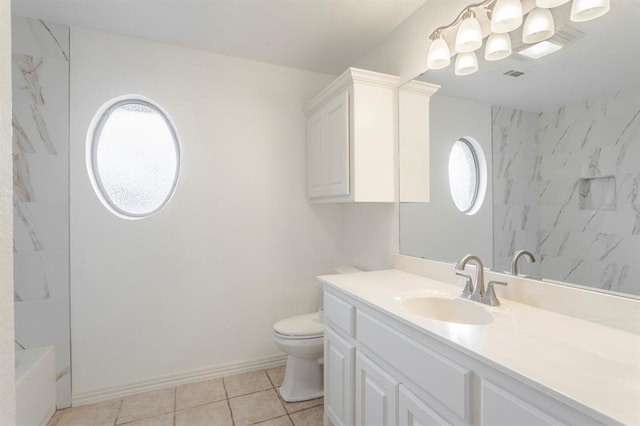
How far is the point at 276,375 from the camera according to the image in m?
2.36

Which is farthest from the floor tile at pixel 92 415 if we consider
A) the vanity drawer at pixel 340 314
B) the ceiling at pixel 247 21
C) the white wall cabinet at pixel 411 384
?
the ceiling at pixel 247 21

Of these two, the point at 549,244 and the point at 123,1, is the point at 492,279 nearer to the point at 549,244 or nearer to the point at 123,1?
the point at 549,244

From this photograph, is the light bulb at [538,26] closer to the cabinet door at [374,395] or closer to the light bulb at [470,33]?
the light bulb at [470,33]

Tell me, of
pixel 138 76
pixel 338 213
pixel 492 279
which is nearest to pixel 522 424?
pixel 492 279

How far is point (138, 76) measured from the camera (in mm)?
2148

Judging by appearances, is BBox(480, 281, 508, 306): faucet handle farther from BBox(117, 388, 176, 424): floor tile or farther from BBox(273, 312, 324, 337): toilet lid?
BBox(117, 388, 176, 424): floor tile

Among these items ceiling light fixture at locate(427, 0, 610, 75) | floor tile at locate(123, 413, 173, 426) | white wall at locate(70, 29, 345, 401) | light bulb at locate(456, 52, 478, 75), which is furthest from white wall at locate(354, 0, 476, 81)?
floor tile at locate(123, 413, 173, 426)

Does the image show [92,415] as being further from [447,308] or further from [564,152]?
[564,152]

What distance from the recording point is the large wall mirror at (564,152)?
3.38ft

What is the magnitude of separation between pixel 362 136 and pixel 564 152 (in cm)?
104

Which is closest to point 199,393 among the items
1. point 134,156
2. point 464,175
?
point 134,156

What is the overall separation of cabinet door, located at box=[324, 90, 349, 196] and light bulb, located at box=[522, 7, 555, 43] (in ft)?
3.21

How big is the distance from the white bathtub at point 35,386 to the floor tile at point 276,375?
1364 millimetres

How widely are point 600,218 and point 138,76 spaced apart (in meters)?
2.73
